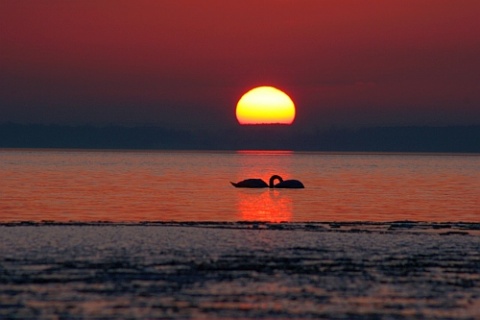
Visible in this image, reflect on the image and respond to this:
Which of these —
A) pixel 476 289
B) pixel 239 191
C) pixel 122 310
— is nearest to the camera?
pixel 122 310

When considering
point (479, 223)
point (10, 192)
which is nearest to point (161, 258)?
point (479, 223)

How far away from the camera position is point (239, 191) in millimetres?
76750

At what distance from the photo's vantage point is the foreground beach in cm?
2011

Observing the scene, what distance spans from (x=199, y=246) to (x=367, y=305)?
11470 mm

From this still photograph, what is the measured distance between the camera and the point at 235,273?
25062 mm

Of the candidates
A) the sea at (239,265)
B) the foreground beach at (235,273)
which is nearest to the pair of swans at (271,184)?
the sea at (239,265)

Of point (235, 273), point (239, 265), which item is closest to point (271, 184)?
point (239, 265)

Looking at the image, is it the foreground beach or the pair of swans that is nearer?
the foreground beach

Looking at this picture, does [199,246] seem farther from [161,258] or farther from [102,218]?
[102,218]

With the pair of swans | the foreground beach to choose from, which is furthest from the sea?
the pair of swans

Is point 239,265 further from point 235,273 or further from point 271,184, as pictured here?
point 271,184

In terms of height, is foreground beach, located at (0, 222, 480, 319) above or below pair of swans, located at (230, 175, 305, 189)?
below

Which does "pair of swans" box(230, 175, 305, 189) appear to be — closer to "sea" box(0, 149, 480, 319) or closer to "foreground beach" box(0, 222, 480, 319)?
"sea" box(0, 149, 480, 319)

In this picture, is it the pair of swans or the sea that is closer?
the sea
